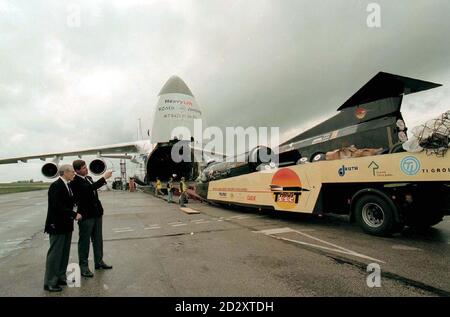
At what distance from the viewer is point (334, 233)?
20.2 feet

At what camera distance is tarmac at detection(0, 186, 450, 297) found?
123 inches

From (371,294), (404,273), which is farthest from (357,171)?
(371,294)

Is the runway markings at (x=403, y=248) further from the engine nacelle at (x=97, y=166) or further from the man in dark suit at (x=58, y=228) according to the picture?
the engine nacelle at (x=97, y=166)

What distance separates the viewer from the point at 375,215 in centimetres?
566

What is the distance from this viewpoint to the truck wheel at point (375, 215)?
518 cm

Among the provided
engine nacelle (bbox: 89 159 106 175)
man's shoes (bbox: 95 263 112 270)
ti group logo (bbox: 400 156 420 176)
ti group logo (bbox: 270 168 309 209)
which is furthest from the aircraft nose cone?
ti group logo (bbox: 400 156 420 176)

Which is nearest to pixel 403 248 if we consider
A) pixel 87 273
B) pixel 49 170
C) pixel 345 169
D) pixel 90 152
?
pixel 345 169

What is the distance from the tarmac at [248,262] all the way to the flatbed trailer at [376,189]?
1.53 feet

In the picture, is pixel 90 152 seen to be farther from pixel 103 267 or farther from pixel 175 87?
pixel 103 267

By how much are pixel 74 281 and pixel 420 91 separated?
8058 millimetres

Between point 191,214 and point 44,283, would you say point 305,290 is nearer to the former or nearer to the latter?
point 44,283

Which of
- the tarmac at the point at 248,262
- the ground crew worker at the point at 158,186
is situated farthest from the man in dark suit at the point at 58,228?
the ground crew worker at the point at 158,186

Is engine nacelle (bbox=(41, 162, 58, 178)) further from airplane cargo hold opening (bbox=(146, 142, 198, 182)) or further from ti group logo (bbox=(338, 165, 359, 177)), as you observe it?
ti group logo (bbox=(338, 165, 359, 177))

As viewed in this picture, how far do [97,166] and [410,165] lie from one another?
51.1ft
